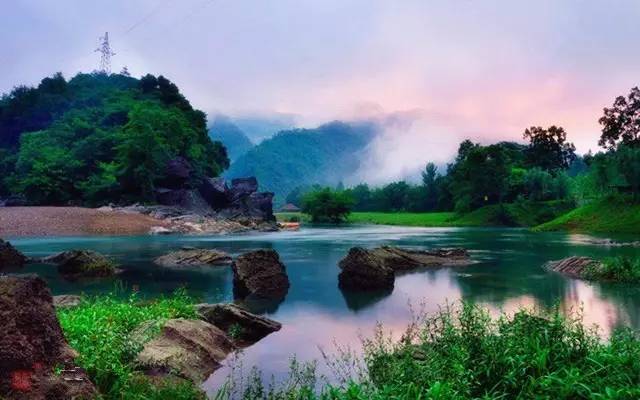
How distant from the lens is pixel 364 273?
1081 inches

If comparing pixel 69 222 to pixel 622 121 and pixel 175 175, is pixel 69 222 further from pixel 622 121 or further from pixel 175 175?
pixel 622 121

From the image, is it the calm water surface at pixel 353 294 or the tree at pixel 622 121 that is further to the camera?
the tree at pixel 622 121

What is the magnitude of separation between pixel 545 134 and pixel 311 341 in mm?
135636

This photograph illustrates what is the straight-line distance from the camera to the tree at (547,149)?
135875 millimetres

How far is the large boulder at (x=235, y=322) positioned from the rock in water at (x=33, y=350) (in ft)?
22.6

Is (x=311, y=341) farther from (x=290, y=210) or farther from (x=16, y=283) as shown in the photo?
(x=290, y=210)

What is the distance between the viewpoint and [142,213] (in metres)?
81.3

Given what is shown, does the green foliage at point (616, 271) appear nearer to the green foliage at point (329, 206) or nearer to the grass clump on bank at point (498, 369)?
the grass clump on bank at point (498, 369)

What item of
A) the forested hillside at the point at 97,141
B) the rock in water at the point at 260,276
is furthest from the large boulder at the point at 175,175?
the rock in water at the point at 260,276

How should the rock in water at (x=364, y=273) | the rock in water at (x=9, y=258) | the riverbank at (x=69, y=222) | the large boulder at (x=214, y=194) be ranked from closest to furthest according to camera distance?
the rock in water at (x=364, y=273)
the rock in water at (x=9, y=258)
the riverbank at (x=69, y=222)
the large boulder at (x=214, y=194)

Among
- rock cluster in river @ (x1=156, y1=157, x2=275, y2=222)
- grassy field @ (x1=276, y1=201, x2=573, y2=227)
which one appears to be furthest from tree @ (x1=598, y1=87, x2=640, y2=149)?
rock cluster in river @ (x1=156, y1=157, x2=275, y2=222)

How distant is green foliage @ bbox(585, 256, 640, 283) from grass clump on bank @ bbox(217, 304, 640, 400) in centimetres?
1713

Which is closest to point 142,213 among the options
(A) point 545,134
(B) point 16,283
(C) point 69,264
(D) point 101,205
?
(D) point 101,205

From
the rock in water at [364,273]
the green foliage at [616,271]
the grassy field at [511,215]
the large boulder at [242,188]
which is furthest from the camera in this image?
the large boulder at [242,188]
